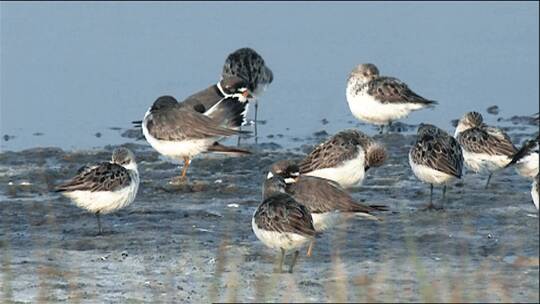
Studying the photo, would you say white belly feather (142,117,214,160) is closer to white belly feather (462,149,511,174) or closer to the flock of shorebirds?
the flock of shorebirds

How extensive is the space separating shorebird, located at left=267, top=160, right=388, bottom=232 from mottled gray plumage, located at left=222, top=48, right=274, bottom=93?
625 centimetres

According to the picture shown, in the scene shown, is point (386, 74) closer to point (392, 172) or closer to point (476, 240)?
point (392, 172)

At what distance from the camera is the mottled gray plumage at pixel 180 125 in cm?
1348

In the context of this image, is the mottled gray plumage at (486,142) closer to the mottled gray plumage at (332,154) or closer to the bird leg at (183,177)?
the mottled gray plumage at (332,154)

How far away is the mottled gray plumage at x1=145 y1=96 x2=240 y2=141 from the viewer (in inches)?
531

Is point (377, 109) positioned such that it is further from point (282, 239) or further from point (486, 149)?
point (282, 239)

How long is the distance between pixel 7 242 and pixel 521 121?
25.1 ft

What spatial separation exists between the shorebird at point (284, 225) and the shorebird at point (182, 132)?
11.9 ft

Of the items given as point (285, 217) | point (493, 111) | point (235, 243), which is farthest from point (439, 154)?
point (493, 111)

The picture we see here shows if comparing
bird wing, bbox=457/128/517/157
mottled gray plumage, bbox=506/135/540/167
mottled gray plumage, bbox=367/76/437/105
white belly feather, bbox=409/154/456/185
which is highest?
mottled gray plumage, bbox=506/135/540/167

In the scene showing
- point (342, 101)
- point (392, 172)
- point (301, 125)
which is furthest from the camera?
point (342, 101)

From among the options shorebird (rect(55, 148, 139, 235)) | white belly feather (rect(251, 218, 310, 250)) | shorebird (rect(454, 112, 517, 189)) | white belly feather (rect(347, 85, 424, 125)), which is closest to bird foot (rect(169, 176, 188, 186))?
shorebird (rect(55, 148, 139, 235))

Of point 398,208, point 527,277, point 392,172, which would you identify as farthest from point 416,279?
point 392,172

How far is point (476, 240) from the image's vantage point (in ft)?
35.0
